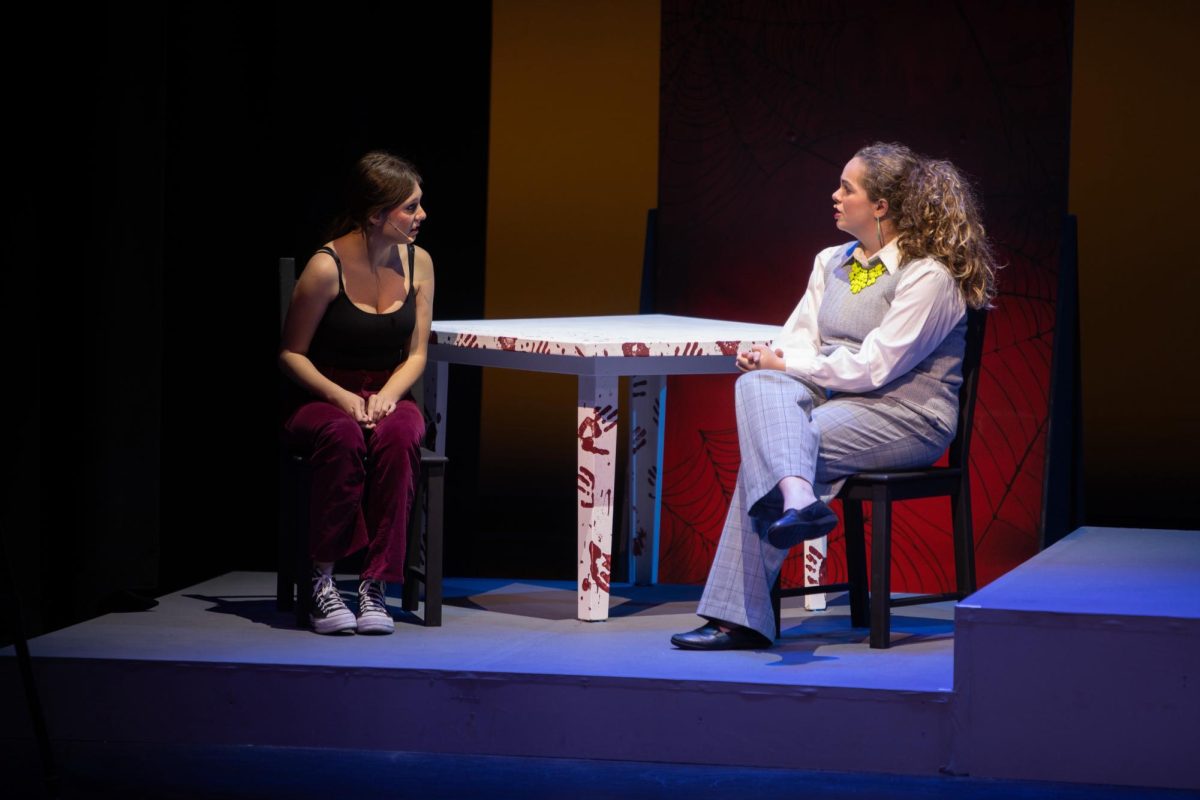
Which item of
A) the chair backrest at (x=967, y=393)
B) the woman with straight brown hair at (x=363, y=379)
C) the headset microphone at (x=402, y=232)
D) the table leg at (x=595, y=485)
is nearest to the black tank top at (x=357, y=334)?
the woman with straight brown hair at (x=363, y=379)

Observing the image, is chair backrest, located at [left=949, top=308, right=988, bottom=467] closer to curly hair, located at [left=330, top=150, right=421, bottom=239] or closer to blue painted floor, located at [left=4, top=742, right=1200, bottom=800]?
blue painted floor, located at [left=4, top=742, right=1200, bottom=800]

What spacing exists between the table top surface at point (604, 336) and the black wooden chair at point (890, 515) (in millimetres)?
539

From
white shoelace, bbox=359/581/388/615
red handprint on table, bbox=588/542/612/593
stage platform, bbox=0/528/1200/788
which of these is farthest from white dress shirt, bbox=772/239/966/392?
white shoelace, bbox=359/581/388/615

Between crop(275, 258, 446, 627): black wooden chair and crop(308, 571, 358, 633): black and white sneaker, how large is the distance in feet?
0.08

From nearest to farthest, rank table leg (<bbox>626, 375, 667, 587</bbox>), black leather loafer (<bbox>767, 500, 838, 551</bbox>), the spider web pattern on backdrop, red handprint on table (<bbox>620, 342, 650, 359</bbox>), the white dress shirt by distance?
black leather loafer (<bbox>767, 500, 838, 551</bbox>) → the white dress shirt → red handprint on table (<bbox>620, 342, 650, 359</bbox>) → the spider web pattern on backdrop → table leg (<bbox>626, 375, 667, 587</bbox>)

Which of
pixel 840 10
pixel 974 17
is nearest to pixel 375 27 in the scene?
pixel 840 10

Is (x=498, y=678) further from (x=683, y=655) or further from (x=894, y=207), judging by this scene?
(x=894, y=207)

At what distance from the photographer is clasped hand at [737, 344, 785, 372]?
14.0ft

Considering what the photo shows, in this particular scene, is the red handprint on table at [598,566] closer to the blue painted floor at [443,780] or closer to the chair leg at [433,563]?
the chair leg at [433,563]

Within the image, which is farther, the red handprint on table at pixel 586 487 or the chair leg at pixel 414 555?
the chair leg at pixel 414 555

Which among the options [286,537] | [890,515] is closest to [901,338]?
[890,515]

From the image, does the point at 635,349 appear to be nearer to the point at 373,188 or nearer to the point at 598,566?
the point at 598,566

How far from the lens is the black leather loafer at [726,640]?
160 inches

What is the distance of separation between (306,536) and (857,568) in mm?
1403
